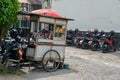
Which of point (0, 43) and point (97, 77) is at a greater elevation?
point (0, 43)

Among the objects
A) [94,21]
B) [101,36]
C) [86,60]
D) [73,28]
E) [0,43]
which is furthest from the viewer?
[73,28]

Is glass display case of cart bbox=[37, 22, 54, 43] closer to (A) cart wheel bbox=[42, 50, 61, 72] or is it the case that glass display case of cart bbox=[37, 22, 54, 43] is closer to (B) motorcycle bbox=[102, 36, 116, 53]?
(A) cart wheel bbox=[42, 50, 61, 72]

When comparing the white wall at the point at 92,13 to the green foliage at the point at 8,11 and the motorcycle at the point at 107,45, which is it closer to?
the motorcycle at the point at 107,45

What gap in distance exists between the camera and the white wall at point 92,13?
1720cm

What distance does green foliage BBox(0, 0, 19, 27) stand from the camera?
8.71 meters

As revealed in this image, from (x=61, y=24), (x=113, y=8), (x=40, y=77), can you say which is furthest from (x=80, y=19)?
(x=40, y=77)

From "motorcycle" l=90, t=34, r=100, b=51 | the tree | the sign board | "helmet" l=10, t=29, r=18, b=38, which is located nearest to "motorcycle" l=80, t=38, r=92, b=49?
"motorcycle" l=90, t=34, r=100, b=51

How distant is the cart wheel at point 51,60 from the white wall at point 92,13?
747cm

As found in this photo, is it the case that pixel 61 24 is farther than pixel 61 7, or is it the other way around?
pixel 61 7

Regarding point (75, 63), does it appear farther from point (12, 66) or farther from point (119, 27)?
point (119, 27)

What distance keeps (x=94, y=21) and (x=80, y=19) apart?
1.29m

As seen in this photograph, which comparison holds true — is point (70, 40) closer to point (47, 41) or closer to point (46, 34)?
point (46, 34)

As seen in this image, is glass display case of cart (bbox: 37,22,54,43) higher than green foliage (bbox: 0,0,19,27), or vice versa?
green foliage (bbox: 0,0,19,27)

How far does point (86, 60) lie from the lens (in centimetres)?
1301
